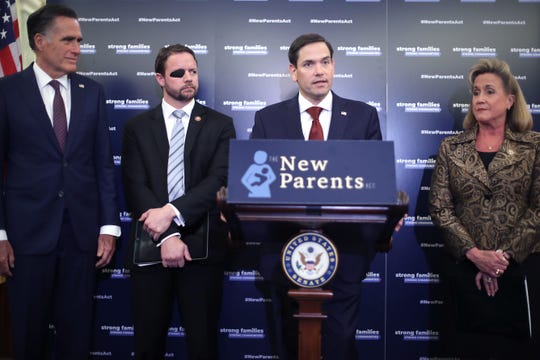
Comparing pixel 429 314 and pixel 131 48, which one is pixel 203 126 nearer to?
pixel 131 48

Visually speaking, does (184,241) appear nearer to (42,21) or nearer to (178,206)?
(178,206)

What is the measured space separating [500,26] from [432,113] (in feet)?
2.60

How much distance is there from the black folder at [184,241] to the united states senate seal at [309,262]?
1.08 metres

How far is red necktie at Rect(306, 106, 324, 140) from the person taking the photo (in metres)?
2.66

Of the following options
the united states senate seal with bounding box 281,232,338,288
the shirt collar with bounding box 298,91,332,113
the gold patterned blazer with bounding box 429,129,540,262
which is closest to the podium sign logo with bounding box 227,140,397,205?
the united states senate seal with bounding box 281,232,338,288

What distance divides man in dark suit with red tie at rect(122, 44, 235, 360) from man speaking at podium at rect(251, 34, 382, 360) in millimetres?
432

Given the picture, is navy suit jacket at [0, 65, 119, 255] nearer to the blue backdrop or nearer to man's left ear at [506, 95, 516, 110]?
the blue backdrop

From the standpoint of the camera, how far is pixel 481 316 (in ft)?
9.91

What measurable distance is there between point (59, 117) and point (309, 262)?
5.59 feet

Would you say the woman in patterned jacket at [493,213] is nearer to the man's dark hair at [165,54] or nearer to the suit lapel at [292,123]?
the suit lapel at [292,123]

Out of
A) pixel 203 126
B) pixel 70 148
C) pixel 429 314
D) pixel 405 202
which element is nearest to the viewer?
pixel 405 202

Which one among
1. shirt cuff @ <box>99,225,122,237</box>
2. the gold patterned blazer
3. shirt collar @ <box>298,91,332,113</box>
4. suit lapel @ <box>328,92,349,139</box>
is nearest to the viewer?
suit lapel @ <box>328,92,349,139</box>

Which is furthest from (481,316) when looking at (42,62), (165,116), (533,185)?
(42,62)

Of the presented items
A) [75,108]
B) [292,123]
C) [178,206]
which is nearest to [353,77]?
[292,123]
